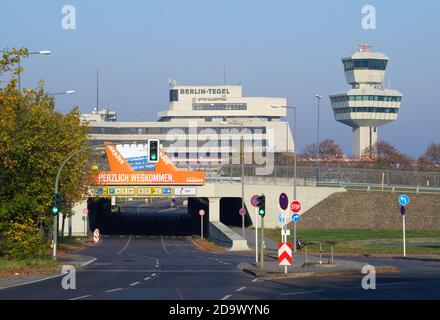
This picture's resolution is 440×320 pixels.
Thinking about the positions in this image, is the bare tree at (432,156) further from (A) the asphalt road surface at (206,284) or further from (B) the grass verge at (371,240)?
(A) the asphalt road surface at (206,284)

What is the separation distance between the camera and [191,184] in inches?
3364

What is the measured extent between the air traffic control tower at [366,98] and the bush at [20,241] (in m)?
133

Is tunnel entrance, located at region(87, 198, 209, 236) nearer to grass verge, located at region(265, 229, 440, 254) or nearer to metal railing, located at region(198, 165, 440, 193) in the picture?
metal railing, located at region(198, 165, 440, 193)

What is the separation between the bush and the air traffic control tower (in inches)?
5237

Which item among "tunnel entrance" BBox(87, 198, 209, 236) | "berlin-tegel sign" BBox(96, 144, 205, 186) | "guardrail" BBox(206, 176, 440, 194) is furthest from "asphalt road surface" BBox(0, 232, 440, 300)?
"tunnel entrance" BBox(87, 198, 209, 236)

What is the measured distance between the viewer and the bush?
43.2 m

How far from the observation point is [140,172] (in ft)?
281

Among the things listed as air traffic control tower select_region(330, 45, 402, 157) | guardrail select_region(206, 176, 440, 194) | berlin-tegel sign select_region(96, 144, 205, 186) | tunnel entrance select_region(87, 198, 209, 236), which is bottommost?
tunnel entrance select_region(87, 198, 209, 236)

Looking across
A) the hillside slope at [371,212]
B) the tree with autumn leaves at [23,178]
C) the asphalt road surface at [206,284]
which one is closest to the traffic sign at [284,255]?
the asphalt road surface at [206,284]
